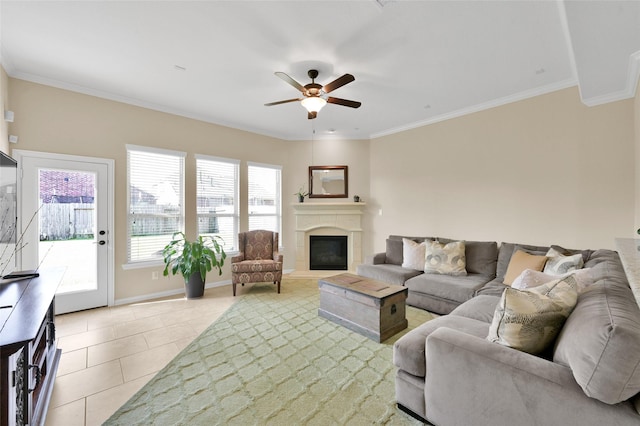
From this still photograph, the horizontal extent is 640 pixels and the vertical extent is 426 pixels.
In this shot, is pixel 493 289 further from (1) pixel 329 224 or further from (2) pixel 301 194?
(2) pixel 301 194

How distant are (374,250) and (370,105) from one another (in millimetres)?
2871

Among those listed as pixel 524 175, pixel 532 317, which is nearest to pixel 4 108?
pixel 532 317

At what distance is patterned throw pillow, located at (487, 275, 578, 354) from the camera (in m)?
1.37

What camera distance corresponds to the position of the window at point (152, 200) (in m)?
3.93

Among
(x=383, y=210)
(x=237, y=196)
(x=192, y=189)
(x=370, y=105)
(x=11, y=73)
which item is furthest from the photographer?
(x=383, y=210)

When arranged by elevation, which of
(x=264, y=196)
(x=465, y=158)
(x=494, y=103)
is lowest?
(x=264, y=196)

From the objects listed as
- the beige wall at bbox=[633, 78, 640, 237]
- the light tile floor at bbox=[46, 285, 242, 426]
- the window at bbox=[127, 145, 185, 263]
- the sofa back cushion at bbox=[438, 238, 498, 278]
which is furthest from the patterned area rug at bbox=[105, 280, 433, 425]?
the beige wall at bbox=[633, 78, 640, 237]

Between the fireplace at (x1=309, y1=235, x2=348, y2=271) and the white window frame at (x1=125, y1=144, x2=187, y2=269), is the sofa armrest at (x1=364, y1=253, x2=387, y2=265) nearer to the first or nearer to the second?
the fireplace at (x1=309, y1=235, x2=348, y2=271)

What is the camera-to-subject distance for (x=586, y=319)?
120 centimetres

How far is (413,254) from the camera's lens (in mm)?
4109

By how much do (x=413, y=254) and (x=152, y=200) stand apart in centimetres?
407

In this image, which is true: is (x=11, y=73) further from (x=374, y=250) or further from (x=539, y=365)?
(x=374, y=250)

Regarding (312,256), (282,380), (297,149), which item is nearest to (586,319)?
(282,380)

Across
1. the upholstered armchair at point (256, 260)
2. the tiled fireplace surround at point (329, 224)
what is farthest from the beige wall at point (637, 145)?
the upholstered armchair at point (256, 260)
